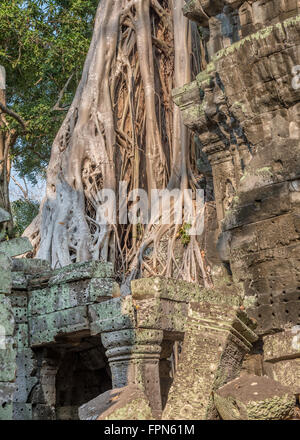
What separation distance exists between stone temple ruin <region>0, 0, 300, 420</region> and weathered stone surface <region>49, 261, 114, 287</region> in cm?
1

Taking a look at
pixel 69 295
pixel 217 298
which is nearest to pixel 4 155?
pixel 69 295

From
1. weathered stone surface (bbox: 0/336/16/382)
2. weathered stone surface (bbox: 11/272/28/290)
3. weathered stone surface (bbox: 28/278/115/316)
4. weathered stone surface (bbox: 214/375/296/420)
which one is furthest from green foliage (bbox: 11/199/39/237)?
weathered stone surface (bbox: 214/375/296/420)

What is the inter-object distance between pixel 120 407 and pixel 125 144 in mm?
8380

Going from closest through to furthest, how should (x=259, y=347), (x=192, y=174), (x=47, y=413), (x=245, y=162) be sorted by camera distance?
(x=259, y=347), (x=245, y=162), (x=47, y=413), (x=192, y=174)

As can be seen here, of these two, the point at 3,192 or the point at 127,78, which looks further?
the point at 127,78

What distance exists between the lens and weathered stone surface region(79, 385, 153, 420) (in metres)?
3.83

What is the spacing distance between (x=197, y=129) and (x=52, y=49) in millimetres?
6346

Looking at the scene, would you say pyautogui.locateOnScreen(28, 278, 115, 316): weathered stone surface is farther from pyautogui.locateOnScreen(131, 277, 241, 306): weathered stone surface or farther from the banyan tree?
the banyan tree

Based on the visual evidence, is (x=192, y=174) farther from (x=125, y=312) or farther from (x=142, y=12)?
(x=125, y=312)

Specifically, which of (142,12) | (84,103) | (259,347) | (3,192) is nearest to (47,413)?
(259,347)

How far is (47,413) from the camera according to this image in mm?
7363

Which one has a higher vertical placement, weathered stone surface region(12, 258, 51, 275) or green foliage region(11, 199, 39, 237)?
green foliage region(11, 199, 39, 237)

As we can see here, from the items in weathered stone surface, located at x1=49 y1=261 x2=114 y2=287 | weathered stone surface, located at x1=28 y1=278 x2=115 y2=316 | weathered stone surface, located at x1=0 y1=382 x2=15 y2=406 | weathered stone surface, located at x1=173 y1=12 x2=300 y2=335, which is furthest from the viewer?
weathered stone surface, located at x1=49 y1=261 x2=114 y2=287

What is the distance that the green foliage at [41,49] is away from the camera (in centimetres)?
1277
